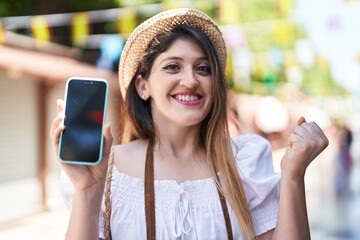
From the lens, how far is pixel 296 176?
6.11ft

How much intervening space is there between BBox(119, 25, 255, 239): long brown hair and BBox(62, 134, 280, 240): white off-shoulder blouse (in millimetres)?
42

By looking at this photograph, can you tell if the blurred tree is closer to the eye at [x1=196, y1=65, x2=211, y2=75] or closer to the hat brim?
the hat brim

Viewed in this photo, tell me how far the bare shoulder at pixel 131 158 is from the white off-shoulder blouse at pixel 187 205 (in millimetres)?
35

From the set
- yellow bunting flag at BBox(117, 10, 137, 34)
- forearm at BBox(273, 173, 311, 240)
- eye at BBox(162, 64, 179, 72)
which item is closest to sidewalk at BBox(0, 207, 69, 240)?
yellow bunting flag at BBox(117, 10, 137, 34)

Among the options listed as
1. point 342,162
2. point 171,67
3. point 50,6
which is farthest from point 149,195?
point 50,6

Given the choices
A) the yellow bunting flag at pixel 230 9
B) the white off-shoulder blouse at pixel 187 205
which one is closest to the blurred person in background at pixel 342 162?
the yellow bunting flag at pixel 230 9

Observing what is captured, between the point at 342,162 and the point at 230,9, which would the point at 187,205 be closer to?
the point at 230,9

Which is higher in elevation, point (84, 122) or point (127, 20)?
point (127, 20)

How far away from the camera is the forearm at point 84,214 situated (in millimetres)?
1646

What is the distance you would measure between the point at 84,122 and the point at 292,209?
0.77m

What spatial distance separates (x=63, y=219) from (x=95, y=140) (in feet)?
26.5

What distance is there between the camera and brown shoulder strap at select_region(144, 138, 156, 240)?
188 cm

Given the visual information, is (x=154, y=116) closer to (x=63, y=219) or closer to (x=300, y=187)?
(x=300, y=187)

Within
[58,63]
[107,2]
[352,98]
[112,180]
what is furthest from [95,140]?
[352,98]
